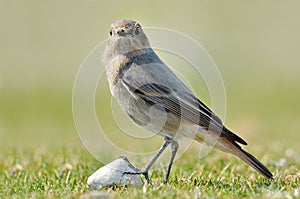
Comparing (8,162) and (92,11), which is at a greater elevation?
(92,11)

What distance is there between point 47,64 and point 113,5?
4.56 metres

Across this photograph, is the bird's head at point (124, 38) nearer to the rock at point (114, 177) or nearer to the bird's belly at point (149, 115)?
the bird's belly at point (149, 115)

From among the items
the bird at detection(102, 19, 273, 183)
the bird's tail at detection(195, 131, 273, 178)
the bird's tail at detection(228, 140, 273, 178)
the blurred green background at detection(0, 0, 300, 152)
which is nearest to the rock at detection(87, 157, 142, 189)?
the bird at detection(102, 19, 273, 183)

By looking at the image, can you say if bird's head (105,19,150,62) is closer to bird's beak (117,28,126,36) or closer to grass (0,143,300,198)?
bird's beak (117,28,126,36)

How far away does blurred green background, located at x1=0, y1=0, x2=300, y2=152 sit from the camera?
19.6m

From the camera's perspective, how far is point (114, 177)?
5574 mm

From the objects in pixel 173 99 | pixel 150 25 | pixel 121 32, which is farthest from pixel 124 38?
pixel 150 25

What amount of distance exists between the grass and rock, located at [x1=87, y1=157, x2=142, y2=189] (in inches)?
3.6

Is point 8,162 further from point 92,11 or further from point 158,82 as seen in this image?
point 92,11

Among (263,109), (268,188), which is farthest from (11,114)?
(268,188)

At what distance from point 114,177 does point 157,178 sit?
106cm

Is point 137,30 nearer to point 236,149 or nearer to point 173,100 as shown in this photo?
point 173,100

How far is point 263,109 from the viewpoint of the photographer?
62.0 ft

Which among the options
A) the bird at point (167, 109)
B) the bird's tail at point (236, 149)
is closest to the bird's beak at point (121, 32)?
the bird at point (167, 109)
